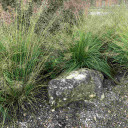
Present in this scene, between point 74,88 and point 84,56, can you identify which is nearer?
point 74,88

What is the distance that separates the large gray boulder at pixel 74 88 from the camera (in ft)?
5.60

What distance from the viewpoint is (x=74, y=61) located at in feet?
6.97

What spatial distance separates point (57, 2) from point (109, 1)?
112 centimetres

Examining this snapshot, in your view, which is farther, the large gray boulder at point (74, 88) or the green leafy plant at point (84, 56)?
the green leafy plant at point (84, 56)

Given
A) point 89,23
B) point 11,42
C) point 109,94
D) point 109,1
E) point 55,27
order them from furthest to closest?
point 55,27 → point 109,1 → point 89,23 → point 109,94 → point 11,42

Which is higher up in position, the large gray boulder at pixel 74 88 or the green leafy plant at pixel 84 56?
the green leafy plant at pixel 84 56

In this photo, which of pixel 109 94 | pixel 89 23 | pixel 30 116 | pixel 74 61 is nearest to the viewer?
pixel 30 116

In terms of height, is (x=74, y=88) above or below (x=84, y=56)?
below

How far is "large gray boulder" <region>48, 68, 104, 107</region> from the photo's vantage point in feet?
5.60

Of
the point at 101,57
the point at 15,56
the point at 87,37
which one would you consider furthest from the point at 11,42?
the point at 101,57

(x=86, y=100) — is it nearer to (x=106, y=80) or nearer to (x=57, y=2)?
(x=106, y=80)

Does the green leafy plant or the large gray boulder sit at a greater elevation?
the green leafy plant

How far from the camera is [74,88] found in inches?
68.9

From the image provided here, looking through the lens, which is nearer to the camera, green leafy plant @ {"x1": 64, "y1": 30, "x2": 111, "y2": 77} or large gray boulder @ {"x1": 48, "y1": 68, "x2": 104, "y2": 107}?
large gray boulder @ {"x1": 48, "y1": 68, "x2": 104, "y2": 107}
